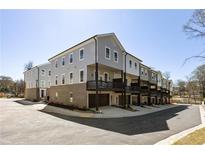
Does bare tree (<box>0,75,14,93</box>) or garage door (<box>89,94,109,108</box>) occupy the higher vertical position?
bare tree (<box>0,75,14,93</box>)

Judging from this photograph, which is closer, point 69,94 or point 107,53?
point 107,53

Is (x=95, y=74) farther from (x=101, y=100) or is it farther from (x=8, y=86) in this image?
(x=8, y=86)

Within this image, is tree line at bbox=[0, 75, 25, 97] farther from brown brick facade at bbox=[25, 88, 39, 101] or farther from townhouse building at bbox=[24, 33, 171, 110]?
townhouse building at bbox=[24, 33, 171, 110]

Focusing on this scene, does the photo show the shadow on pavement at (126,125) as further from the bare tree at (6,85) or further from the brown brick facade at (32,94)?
the bare tree at (6,85)

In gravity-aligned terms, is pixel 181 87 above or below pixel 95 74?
below

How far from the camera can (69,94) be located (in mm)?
23422

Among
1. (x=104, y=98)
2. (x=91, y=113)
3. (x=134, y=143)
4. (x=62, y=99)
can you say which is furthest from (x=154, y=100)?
(x=134, y=143)

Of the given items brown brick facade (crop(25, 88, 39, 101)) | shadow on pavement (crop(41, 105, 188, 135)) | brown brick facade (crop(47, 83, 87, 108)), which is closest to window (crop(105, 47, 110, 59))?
brown brick facade (crop(47, 83, 87, 108))

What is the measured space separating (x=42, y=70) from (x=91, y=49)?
20.0 meters

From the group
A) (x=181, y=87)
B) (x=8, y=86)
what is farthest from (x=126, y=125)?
(x=181, y=87)

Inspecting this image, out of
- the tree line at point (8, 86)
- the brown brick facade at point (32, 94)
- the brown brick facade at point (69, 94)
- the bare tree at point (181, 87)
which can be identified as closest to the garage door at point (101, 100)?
the brown brick facade at point (69, 94)

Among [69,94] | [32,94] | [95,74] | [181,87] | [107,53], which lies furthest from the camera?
[181,87]

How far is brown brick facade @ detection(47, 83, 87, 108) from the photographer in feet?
68.5

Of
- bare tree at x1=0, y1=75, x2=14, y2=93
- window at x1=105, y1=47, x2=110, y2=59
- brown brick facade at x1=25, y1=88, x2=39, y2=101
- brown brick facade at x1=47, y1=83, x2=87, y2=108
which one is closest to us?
brown brick facade at x1=47, y1=83, x2=87, y2=108
